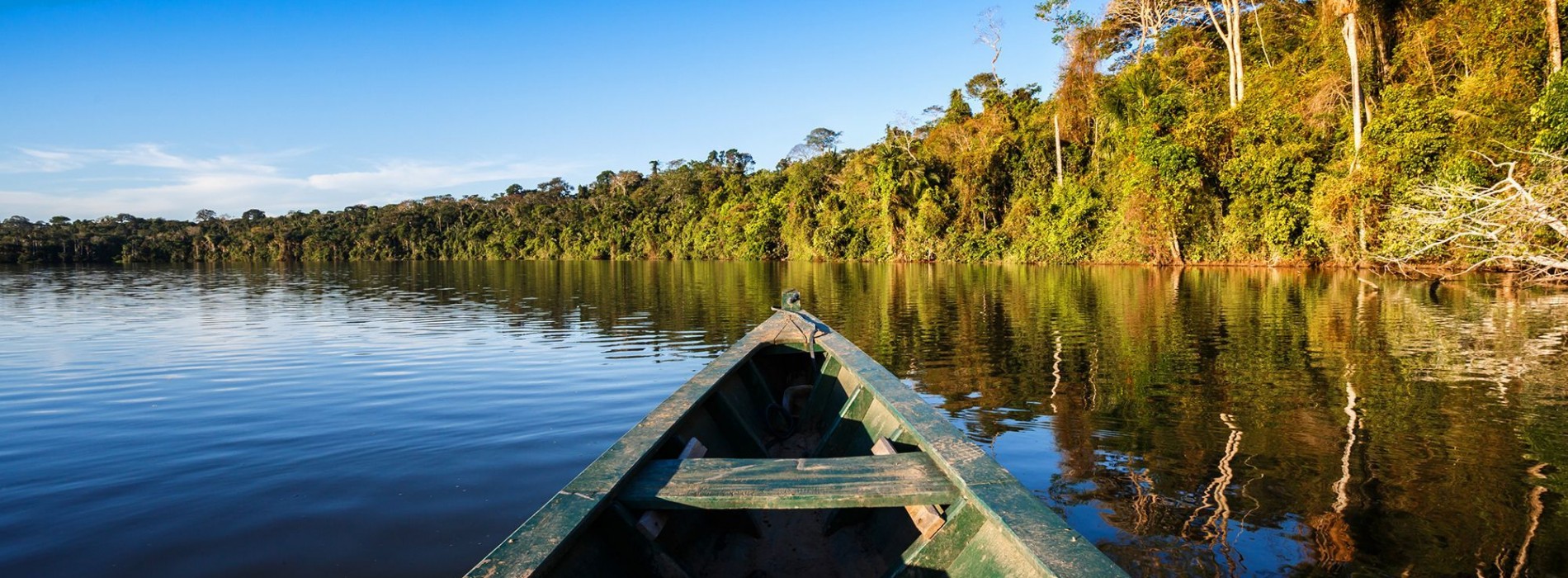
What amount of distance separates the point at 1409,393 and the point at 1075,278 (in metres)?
21.1

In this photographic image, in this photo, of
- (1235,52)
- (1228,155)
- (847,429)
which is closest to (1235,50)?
(1235,52)

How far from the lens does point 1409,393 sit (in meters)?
7.55

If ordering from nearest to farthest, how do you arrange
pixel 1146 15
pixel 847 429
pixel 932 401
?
pixel 847 429, pixel 932 401, pixel 1146 15

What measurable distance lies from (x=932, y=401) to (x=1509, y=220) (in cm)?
1410

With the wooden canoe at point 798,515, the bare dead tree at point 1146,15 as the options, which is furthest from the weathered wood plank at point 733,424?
the bare dead tree at point 1146,15

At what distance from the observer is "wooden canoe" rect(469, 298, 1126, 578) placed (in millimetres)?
2408

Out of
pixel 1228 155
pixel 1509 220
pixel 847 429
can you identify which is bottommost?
pixel 847 429

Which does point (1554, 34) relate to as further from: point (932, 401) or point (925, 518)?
point (925, 518)

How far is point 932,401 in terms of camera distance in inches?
304

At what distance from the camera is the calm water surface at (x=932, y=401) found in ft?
13.3

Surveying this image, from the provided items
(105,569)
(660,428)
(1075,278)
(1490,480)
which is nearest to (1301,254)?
(1075,278)

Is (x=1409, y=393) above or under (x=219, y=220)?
under

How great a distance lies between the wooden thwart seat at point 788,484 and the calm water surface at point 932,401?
1.40m

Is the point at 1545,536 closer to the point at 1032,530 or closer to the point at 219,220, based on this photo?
the point at 1032,530
